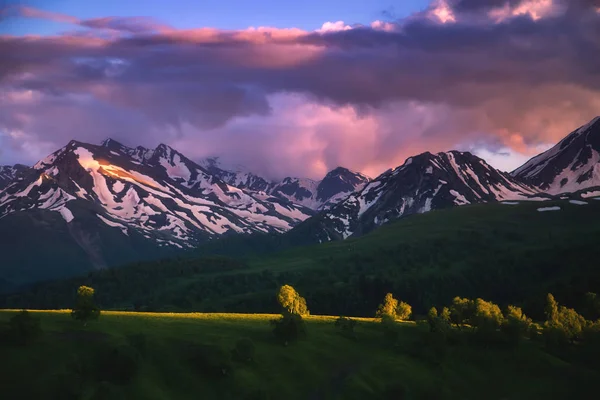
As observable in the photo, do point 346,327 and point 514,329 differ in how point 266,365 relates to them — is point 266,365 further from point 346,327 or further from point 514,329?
point 514,329

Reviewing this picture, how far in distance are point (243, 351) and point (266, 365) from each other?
589 cm

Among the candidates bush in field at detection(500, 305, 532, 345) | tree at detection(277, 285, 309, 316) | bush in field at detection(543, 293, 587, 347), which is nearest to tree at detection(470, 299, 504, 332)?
bush in field at detection(500, 305, 532, 345)

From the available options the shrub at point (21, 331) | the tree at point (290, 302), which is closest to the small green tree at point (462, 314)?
the tree at point (290, 302)

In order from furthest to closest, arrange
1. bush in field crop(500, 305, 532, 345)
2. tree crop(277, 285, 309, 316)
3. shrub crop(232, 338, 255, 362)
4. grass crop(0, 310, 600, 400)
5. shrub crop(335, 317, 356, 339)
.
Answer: tree crop(277, 285, 309, 316), bush in field crop(500, 305, 532, 345), shrub crop(335, 317, 356, 339), shrub crop(232, 338, 255, 362), grass crop(0, 310, 600, 400)

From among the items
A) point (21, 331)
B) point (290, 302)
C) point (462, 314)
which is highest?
point (21, 331)

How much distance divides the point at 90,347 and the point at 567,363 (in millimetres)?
115052

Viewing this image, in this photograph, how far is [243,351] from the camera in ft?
428

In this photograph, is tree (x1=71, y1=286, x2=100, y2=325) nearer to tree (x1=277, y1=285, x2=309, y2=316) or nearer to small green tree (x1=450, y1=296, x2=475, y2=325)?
tree (x1=277, y1=285, x2=309, y2=316)

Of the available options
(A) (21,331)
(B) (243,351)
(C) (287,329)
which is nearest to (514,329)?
(C) (287,329)

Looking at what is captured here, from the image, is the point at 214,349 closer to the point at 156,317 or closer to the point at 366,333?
the point at 156,317

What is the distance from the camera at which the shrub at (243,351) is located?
130m

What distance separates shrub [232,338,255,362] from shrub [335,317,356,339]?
3599 centimetres

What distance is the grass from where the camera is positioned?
109m

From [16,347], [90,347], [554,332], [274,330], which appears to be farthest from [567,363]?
[16,347]
